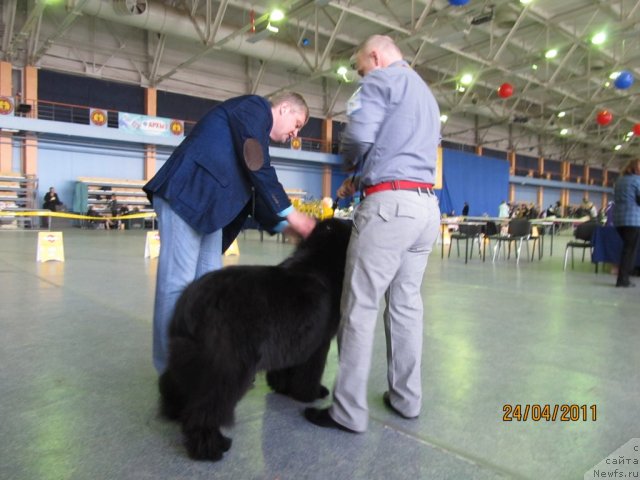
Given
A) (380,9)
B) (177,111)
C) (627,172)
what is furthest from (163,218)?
(177,111)

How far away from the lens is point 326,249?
1862 mm

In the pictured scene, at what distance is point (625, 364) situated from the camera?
2523mm

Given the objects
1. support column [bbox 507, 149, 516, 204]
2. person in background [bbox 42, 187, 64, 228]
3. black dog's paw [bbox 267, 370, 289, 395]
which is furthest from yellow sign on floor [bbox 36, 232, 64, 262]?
support column [bbox 507, 149, 516, 204]

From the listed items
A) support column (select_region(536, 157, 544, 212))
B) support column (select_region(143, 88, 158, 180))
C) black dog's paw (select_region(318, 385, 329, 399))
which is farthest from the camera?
support column (select_region(536, 157, 544, 212))

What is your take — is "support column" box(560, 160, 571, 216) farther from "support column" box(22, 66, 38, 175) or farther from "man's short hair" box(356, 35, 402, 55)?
"man's short hair" box(356, 35, 402, 55)

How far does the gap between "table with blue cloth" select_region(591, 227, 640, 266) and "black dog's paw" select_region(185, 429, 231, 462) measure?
21.1ft

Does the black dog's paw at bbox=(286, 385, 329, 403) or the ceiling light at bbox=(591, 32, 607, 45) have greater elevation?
the ceiling light at bbox=(591, 32, 607, 45)

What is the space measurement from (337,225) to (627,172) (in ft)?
17.0

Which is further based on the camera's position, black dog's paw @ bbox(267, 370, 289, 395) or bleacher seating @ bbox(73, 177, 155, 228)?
bleacher seating @ bbox(73, 177, 155, 228)

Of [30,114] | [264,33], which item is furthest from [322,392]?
[30,114]

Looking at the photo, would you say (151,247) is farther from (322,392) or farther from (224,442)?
(224,442)
